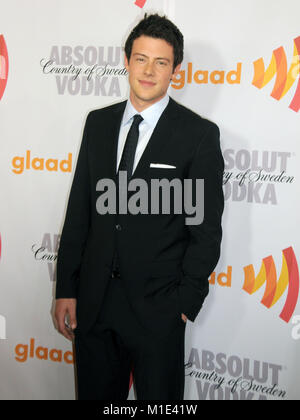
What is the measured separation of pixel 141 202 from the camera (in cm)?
177

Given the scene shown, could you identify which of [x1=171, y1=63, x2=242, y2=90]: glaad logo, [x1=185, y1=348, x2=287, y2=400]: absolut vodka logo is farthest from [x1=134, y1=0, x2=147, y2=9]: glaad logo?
[x1=185, y1=348, x2=287, y2=400]: absolut vodka logo

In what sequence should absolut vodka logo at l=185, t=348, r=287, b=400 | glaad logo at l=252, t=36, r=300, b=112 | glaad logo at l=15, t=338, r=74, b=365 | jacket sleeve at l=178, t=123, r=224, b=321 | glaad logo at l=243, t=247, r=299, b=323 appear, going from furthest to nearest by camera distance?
1. glaad logo at l=15, t=338, r=74, b=365
2. absolut vodka logo at l=185, t=348, r=287, b=400
3. glaad logo at l=243, t=247, r=299, b=323
4. glaad logo at l=252, t=36, r=300, b=112
5. jacket sleeve at l=178, t=123, r=224, b=321

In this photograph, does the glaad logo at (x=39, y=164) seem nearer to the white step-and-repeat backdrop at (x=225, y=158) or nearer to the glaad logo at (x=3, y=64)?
the white step-and-repeat backdrop at (x=225, y=158)

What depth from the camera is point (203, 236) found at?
175 centimetres

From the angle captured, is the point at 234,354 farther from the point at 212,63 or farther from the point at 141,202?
the point at 212,63

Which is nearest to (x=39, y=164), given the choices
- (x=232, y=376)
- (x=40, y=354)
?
(x=40, y=354)

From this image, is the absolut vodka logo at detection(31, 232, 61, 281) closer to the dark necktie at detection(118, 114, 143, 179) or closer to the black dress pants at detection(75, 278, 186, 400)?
the black dress pants at detection(75, 278, 186, 400)

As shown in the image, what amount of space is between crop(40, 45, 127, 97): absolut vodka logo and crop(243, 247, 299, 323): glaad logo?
1.09 metres

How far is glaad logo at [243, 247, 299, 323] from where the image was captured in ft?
7.15

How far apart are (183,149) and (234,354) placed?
1143 mm

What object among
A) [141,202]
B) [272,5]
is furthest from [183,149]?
[272,5]

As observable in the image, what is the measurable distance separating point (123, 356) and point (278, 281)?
0.82m

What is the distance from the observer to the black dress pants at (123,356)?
177 cm

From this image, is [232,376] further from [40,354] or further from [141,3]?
[141,3]
